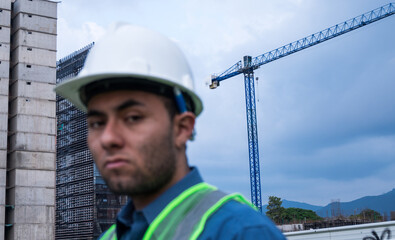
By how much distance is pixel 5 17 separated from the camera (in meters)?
51.8

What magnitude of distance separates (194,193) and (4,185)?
51019 mm

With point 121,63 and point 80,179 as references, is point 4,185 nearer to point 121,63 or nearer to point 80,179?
point 80,179

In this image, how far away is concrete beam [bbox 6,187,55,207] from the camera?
48438mm

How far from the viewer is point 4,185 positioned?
48.8 meters

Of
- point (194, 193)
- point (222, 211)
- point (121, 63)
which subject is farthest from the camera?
point (121, 63)

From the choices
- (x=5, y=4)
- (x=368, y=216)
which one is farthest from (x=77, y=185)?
(x=368, y=216)

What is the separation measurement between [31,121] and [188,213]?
5197cm

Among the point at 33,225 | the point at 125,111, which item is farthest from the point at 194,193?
the point at 33,225

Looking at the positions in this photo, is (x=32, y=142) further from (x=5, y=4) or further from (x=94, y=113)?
(x=94, y=113)

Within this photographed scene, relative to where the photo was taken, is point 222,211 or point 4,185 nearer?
point 222,211

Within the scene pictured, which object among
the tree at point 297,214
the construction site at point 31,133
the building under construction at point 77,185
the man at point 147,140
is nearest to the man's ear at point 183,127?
the man at point 147,140

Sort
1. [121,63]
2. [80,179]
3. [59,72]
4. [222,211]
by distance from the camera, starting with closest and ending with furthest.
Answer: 1. [222,211]
2. [121,63]
3. [80,179]
4. [59,72]

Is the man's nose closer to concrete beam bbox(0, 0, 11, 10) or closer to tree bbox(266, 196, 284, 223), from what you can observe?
concrete beam bbox(0, 0, 11, 10)

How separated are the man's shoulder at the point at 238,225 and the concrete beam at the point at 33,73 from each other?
172 feet
